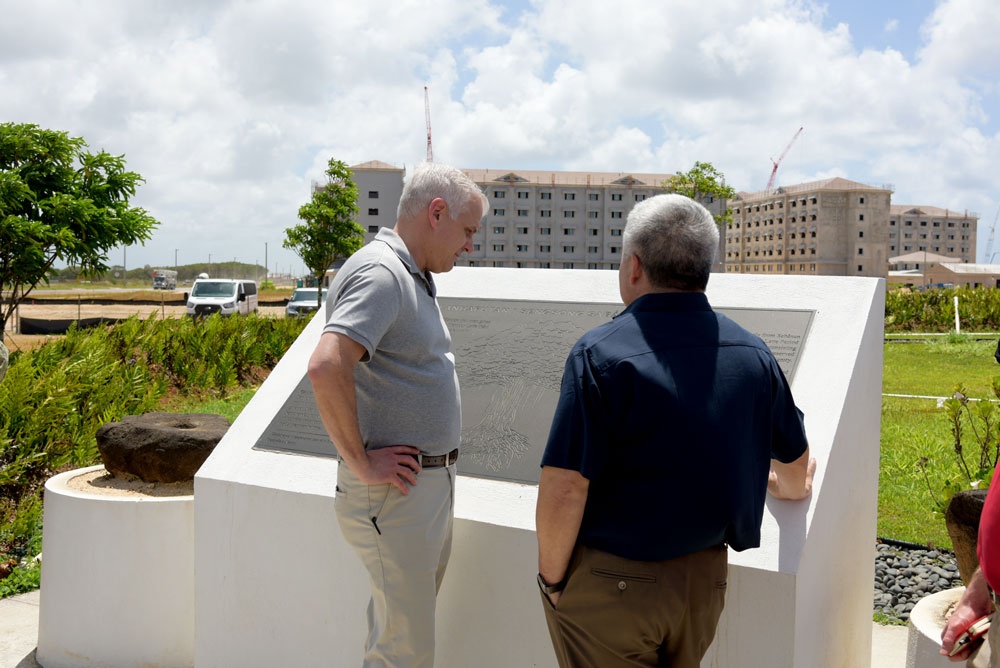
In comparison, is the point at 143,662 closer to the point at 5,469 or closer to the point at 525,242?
the point at 5,469

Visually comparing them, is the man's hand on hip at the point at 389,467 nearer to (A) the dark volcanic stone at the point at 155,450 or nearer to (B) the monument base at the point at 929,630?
(B) the monument base at the point at 929,630

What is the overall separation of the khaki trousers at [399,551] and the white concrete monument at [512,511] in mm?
393

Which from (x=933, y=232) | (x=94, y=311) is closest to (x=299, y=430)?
(x=94, y=311)

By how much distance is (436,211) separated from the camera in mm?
2635

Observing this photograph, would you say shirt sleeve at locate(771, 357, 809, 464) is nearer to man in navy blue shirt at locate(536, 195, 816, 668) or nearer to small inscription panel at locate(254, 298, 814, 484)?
man in navy blue shirt at locate(536, 195, 816, 668)

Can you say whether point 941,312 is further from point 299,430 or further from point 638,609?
point 638,609

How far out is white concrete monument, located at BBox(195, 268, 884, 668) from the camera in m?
2.69

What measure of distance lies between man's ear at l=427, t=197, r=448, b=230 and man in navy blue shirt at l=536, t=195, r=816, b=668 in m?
0.71

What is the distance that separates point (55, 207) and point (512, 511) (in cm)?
1361

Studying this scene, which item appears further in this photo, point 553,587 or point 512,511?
point 512,511

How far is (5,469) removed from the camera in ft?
19.0

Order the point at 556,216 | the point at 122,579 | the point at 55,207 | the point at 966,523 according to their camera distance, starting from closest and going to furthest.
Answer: the point at 966,523, the point at 122,579, the point at 55,207, the point at 556,216

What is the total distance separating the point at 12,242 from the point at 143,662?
12.3 metres

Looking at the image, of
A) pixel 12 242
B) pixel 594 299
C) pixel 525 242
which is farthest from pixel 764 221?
pixel 594 299
